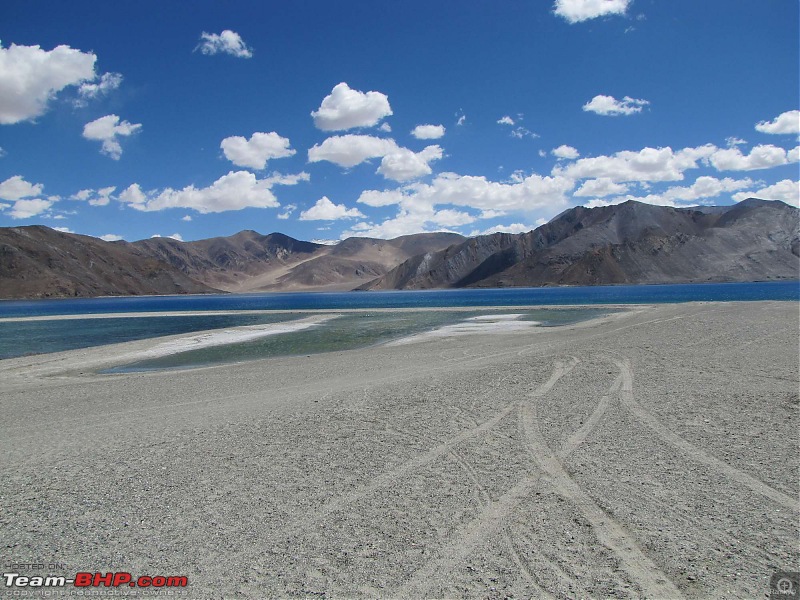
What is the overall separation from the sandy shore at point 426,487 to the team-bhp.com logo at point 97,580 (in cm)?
11

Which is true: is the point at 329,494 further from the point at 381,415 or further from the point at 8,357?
the point at 8,357

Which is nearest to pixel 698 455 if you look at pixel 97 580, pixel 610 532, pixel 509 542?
pixel 610 532

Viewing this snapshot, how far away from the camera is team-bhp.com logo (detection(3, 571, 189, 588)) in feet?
17.1

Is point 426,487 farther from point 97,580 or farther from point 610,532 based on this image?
point 97,580

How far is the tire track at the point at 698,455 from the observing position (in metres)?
6.62

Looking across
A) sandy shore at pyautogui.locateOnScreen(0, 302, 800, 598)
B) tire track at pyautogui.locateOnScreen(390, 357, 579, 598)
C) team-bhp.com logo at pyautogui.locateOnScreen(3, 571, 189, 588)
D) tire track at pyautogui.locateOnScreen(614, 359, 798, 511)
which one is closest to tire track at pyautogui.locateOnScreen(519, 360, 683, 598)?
sandy shore at pyautogui.locateOnScreen(0, 302, 800, 598)

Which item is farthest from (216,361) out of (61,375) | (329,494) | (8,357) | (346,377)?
(329,494)

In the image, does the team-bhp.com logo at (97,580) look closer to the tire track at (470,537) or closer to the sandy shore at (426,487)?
the sandy shore at (426,487)

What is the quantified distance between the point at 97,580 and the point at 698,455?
8640 mm

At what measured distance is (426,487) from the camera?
7367 mm

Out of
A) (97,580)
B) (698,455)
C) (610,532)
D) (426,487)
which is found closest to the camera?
(97,580)

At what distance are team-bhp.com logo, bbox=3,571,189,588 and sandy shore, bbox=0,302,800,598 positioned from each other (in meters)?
0.11

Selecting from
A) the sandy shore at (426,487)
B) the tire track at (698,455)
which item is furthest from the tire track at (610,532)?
the tire track at (698,455)

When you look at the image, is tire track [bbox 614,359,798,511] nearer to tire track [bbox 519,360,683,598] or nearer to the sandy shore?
the sandy shore
